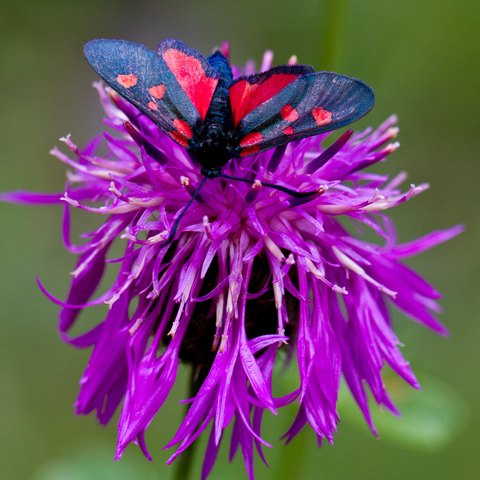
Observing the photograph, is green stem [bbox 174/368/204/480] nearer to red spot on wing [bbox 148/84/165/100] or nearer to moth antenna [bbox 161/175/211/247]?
moth antenna [bbox 161/175/211/247]

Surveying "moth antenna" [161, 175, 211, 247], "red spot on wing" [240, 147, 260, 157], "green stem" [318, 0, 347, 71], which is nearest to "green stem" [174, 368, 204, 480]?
"moth antenna" [161, 175, 211, 247]

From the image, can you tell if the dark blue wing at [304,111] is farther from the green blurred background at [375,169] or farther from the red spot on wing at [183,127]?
the green blurred background at [375,169]

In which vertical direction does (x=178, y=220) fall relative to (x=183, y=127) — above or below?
below

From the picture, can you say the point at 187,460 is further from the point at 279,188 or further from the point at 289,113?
the point at 289,113

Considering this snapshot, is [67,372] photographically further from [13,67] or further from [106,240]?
[13,67]

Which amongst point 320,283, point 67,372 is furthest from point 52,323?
point 320,283

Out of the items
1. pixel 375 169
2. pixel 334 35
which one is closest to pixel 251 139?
pixel 334 35
